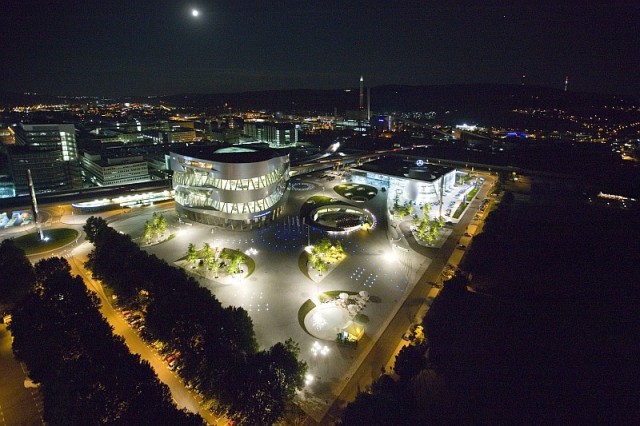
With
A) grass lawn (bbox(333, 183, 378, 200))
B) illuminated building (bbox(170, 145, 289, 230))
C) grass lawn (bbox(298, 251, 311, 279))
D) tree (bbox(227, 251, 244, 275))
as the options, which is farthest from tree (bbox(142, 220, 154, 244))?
grass lawn (bbox(333, 183, 378, 200))

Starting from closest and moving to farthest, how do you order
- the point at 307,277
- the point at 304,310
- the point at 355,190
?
the point at 304,310 → the point at 307,277 → the point at 355,190

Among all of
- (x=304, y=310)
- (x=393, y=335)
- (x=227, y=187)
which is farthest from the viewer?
(x=227, y=187)

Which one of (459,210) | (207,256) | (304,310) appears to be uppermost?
(207,256)

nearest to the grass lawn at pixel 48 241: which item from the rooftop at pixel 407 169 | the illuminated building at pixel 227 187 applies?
the illuminated building at pixel 227 187

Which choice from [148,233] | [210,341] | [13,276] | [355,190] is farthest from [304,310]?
[355,190]

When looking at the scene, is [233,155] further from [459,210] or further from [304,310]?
[459,210]

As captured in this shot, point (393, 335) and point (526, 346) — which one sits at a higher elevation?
point (393, 335)

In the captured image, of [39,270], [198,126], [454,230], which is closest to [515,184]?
[454,230]

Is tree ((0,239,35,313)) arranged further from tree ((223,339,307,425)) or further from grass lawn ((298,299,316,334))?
grass lawn ((298,299,316,334))

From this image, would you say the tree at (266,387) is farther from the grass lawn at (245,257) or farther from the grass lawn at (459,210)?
the grass lawn at (459,210)
